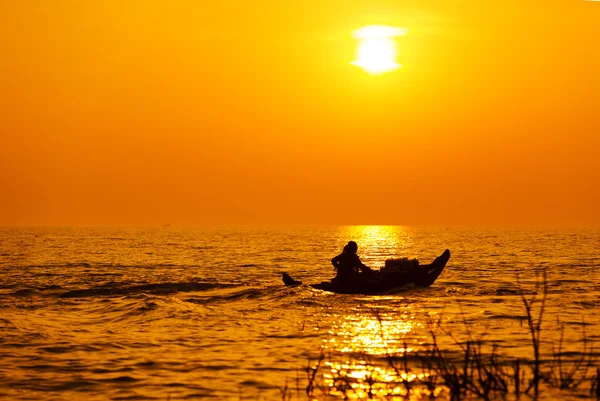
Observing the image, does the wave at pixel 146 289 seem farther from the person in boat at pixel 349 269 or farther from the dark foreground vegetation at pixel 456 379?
the dark foreground vegetation at pixel 456 379

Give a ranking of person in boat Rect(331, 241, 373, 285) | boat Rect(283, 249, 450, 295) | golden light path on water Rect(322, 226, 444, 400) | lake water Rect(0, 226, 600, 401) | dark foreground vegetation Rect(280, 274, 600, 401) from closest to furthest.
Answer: dark foreground vegetation Rect(280, 274, 600, 401)
golden light path on water Rect(322, 226, 444, 400)
lake water Rect(0, 226, 600, 401)
person in boat Rect(331, 241, 373, 285)
boat Rect(283, 249, 450, 295)

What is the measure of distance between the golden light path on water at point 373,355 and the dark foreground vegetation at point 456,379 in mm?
17

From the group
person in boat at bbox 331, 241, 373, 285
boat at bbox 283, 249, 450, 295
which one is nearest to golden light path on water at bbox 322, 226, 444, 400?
person in boat at bbox 331, 241, 373, 285

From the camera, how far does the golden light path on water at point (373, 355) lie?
1337 cm

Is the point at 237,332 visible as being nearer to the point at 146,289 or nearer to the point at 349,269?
the point at 349,269

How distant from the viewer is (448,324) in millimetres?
21922

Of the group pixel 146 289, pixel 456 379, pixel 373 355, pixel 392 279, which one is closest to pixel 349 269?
pixel 392 279

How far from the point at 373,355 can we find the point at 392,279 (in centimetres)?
1447

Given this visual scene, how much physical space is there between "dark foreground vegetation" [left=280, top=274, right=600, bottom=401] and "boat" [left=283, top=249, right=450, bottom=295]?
14.5 metres

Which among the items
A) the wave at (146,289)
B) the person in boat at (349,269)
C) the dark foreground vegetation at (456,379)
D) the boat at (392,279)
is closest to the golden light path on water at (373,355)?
the dark foreground vegetation at (456,379)

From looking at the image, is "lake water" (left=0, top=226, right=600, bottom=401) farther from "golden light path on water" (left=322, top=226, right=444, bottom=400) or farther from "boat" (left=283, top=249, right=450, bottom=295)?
"boat" (left=283, top=249, right=450, bottom=295)

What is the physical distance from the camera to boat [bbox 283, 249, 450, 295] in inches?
1234

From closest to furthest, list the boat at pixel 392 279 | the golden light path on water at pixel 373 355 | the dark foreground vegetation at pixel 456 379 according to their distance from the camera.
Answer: the dark foreground vegetation at pixel 456 379 < the golden light path on water at pixel 373 355 < the boat at pixel 392 279

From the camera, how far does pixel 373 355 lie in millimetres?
17281
